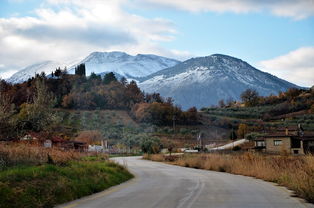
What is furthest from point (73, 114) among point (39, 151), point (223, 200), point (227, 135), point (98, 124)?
point (223, 200)

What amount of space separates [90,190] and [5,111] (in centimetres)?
405

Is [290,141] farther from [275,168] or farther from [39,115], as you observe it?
[39,115]

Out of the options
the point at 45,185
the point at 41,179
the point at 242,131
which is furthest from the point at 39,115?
the point at 242,131

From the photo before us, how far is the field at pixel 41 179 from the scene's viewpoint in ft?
36.3

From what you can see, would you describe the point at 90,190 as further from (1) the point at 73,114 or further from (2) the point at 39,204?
(1) the point at 73,114

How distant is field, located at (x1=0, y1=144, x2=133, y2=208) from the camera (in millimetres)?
11062

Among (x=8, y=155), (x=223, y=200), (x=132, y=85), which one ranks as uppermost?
(x=132, y=85)

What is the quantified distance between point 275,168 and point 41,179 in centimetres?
1424

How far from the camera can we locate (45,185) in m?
12.8

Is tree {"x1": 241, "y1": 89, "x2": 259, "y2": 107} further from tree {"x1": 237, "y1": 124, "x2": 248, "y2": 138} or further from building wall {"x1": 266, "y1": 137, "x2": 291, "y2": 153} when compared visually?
building wall {"x1": 266, "y1": 137, "x2": 291, "y2": 153}

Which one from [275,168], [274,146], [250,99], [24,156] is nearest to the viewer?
[24,156]

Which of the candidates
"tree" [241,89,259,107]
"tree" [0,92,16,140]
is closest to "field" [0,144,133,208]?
"tree" [0,92,16,140]

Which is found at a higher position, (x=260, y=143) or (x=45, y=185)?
(x=260, y=143)

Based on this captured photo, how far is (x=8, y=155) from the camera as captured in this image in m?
16.0
